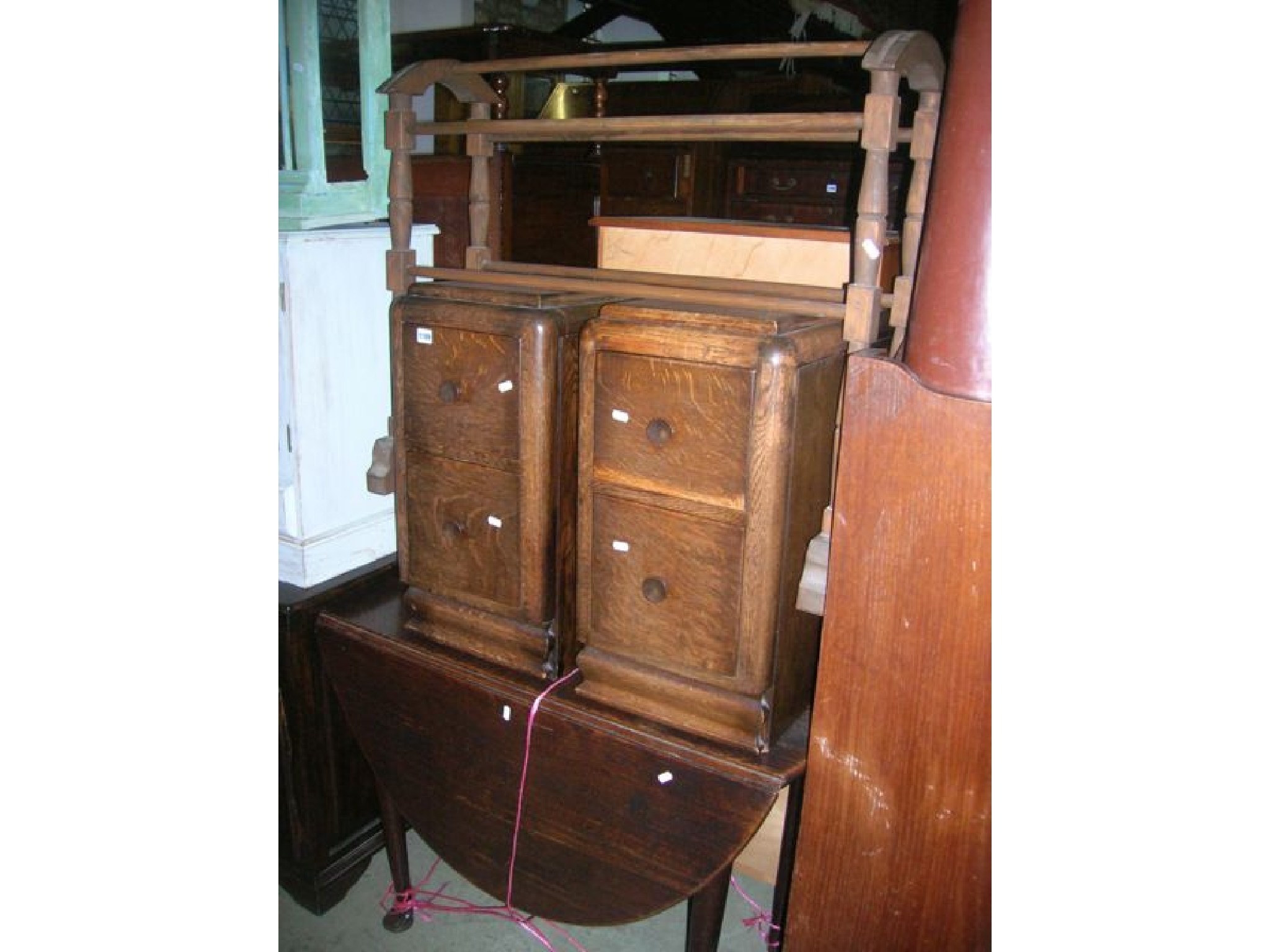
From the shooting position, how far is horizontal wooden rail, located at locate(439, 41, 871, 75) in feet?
4.16

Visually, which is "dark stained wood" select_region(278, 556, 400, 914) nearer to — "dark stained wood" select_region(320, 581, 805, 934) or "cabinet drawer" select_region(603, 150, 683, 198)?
"dark stained wood" select_region(320, 581, 805, 934)

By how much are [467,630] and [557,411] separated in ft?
1.46

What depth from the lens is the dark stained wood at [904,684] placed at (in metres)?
1.05

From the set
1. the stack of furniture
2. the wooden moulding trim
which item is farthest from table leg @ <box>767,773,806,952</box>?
the wooden moulding trim

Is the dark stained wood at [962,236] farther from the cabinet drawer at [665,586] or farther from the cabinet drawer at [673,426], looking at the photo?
the cabinet drawer at [665,586]

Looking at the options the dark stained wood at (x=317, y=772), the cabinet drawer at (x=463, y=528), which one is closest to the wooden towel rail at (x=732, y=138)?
the cabinet drawer at (x=463, y=528)

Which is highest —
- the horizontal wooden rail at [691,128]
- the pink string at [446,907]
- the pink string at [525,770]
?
the horizontal wooden rail at [691,128]

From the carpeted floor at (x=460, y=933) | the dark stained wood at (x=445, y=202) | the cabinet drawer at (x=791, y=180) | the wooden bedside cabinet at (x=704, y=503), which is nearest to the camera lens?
the wooden bedside cabinet at (x=704, y=503)

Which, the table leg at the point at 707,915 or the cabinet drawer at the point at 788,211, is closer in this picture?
the table leg at the point at 707,915

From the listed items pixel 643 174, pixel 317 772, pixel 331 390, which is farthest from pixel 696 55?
pixel 643 174

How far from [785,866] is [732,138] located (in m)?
1.29

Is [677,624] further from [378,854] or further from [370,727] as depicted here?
[378,854]

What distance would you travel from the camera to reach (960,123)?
0.98 metres

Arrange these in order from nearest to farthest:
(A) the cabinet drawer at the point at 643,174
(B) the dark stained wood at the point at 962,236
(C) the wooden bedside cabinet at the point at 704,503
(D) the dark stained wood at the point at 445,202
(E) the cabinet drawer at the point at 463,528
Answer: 1. (B) the dark stained wood at the point at 962,236
2. (C) the wooden bedside cabinet at the point at 704,503
3. (E) the cabinet drawer at the point at 463,528
4. (D) the dark stained wood at the point at 445,202
5. (A) the cabinet drawer at the point at 643,174
